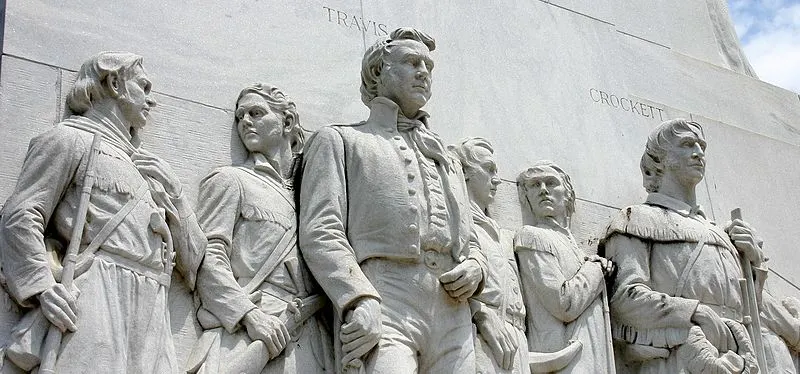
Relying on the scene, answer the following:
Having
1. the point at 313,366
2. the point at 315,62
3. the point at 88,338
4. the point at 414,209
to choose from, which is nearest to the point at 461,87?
the point at 315,62

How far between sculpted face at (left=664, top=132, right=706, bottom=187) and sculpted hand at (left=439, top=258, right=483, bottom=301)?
255 cm

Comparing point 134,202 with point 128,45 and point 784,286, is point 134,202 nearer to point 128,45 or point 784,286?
point 128,45

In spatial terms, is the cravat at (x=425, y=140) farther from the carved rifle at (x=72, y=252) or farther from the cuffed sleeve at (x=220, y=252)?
the carved rifle at (x=72, y=252)

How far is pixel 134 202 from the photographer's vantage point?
7684 mm

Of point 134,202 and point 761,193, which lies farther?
point 761,193

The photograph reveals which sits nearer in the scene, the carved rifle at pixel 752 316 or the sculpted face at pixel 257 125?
the sculpted face at pixel 257 125

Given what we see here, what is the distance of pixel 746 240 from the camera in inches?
400

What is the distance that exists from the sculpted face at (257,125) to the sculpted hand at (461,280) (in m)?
1.44

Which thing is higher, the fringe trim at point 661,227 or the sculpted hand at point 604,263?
the fringe trim at point 661,227

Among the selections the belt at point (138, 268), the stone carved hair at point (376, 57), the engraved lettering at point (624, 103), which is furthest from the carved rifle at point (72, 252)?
the engraved lettering at point (624, 103)

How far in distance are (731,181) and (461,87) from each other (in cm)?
274

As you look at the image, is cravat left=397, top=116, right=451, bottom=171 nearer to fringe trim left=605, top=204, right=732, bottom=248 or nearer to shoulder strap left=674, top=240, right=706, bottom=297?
fringe trim left=605, top=204, right=732, bottom=248

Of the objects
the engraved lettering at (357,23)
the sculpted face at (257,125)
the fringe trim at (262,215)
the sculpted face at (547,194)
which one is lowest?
the fringe trim at (262,215)

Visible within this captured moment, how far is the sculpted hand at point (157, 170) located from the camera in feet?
26.2
